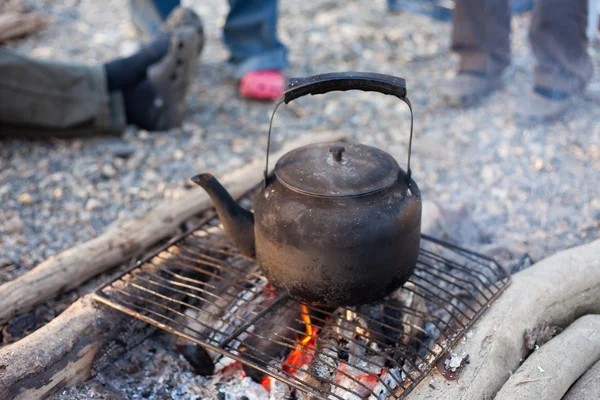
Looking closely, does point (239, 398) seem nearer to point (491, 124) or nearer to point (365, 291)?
point (365, 291)

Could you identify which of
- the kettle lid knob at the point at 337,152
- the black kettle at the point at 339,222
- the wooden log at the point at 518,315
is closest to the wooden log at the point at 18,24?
the black kettle at the point at 339,222

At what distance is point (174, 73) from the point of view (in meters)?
3.74

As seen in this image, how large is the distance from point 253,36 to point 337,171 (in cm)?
324

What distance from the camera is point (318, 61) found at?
502 cm

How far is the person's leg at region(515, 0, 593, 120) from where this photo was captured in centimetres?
389

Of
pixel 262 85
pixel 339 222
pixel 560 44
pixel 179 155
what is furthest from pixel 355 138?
pixel 339 222

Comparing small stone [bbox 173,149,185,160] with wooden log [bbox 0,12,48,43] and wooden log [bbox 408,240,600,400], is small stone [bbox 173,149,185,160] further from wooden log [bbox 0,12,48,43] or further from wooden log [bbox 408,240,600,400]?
wooden log [bbox 0,12,48,43]

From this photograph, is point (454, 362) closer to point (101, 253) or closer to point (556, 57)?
point (101, 253)

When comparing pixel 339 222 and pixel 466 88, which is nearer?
pixel 339 222

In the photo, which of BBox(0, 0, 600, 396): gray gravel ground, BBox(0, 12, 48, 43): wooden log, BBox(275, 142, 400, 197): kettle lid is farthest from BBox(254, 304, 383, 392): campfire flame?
BBox(0, 12, 48, 43): wooden log

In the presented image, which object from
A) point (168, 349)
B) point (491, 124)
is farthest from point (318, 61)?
point (168, 349)

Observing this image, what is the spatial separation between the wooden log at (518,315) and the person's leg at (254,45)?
2.75m

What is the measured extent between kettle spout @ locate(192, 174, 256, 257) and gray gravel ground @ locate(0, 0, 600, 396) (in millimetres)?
1227

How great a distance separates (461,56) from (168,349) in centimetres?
336
